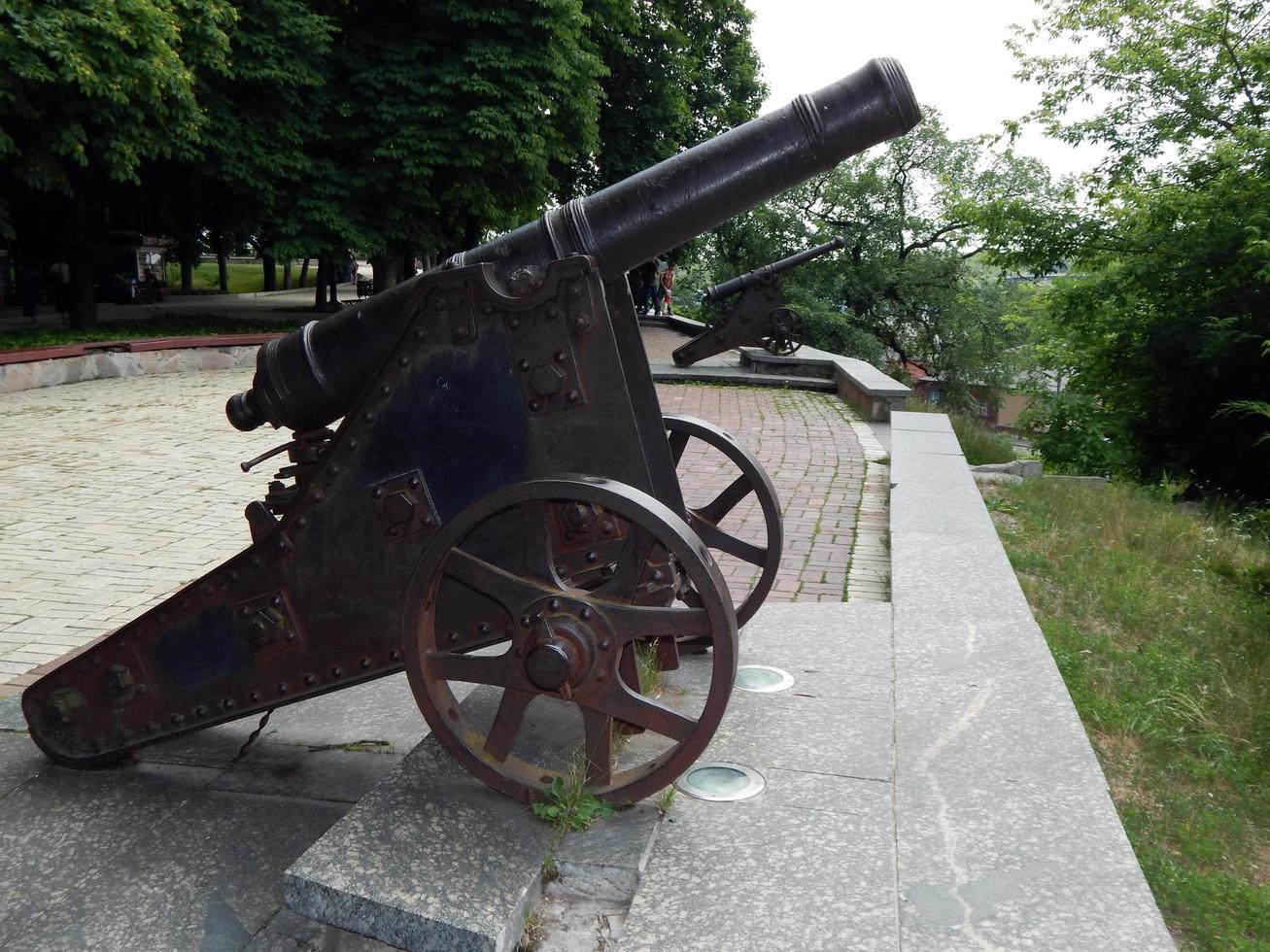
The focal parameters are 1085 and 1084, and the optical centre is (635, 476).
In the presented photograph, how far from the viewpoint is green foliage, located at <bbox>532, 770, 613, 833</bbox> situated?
2557 millimetres

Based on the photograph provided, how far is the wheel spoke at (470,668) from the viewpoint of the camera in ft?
8.59

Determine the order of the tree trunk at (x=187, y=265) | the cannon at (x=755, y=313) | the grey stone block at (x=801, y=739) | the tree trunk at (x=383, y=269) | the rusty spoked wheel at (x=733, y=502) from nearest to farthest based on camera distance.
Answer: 1. the grey stone block at (x=801, y=739)
2. the rusty spoked wheel at (x=733, y=502)
3. the cannon at (x=755, y=313)
4. the tree trunk at (x=383, y=269)
5. the tree trunk at (x=187, y=265)

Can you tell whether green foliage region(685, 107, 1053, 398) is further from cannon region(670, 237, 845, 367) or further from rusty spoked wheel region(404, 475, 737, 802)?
rusty spoked wheel region(404, 475, 737, 802)

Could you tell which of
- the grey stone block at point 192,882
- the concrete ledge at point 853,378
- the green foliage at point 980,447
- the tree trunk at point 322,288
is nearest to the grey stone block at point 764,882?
the grey stone block at point 192,882

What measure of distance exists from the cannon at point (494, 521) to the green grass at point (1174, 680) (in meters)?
1.34

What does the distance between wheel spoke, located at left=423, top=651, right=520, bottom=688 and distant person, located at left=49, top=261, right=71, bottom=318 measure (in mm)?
22753

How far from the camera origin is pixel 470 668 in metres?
2.64

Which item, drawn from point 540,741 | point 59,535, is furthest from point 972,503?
point 59,535

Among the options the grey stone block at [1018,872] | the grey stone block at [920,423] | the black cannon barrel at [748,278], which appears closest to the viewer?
the grey stone block at [1018,872]

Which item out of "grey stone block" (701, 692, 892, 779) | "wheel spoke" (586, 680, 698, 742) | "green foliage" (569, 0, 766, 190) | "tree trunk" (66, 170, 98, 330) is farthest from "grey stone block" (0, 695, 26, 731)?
"green foliage" (569, 0, 766, 190)

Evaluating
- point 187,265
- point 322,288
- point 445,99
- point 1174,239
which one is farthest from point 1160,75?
point 187,265

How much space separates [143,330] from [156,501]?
11.4 m

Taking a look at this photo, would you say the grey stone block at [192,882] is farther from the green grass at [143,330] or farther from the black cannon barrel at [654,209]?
the green grass at [143,330]

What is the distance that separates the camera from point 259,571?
9.54 ft
